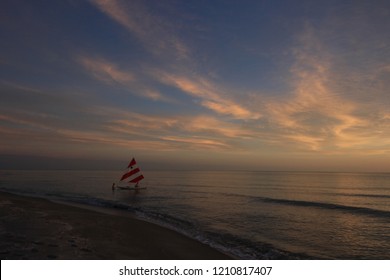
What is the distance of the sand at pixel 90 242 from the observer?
11.2m

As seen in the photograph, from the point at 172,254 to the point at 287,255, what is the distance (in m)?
5.90

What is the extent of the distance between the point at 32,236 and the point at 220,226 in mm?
12507

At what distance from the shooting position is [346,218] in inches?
1093

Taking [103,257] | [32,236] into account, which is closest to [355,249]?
[103,257]

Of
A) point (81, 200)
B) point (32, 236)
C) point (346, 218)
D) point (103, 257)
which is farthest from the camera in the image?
point (81, 200)

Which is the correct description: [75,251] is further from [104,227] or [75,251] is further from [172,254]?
[104,227]

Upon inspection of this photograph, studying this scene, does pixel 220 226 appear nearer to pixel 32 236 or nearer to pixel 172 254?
pixel 172 254

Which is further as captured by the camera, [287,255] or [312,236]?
[312,236]

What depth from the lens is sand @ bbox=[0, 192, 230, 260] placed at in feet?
36.6

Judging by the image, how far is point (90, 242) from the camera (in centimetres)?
1351

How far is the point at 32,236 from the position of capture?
13523 mm
